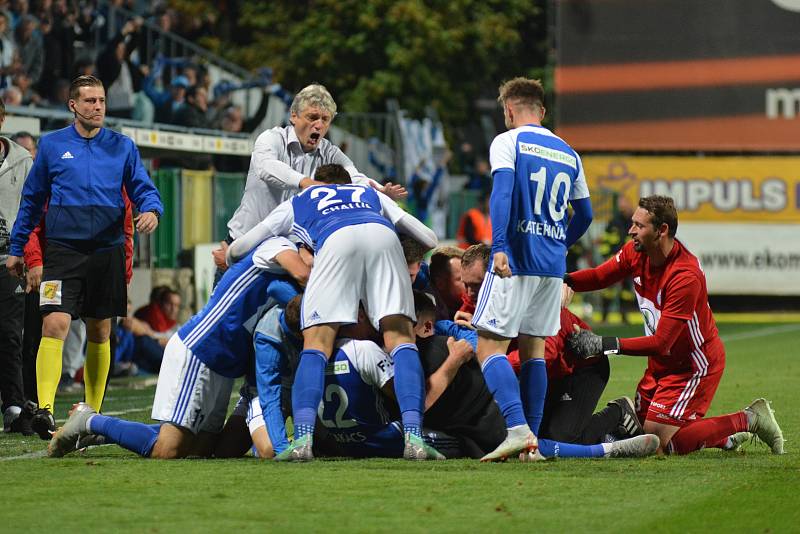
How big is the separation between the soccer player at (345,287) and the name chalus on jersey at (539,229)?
63 cm

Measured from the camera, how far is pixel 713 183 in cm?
2480

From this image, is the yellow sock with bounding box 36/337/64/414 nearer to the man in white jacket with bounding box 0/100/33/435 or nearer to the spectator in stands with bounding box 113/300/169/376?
the man in white jacket with bounding box 0/100/33/435

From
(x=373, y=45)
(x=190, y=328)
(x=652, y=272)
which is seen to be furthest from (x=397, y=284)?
(x=373, y=45)

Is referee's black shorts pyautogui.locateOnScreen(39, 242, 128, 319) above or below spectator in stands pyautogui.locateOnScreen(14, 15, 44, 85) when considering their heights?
below

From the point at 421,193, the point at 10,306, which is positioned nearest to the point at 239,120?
the point at 421,193

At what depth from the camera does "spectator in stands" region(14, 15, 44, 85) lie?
751 inches

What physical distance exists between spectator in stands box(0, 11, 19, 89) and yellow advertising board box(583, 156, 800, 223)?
9.79 meters

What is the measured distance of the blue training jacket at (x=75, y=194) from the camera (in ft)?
29.6

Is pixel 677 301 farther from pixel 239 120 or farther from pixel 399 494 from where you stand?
pixel 239 120

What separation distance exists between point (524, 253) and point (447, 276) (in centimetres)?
125

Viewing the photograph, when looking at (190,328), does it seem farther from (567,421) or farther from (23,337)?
(23,337)

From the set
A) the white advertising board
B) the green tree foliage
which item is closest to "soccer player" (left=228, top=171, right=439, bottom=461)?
the white advertising board

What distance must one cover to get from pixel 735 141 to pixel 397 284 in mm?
17794

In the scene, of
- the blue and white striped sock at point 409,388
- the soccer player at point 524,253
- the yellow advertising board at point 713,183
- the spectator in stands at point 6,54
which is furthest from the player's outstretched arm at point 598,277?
the yellow advertising board at point 713,183
